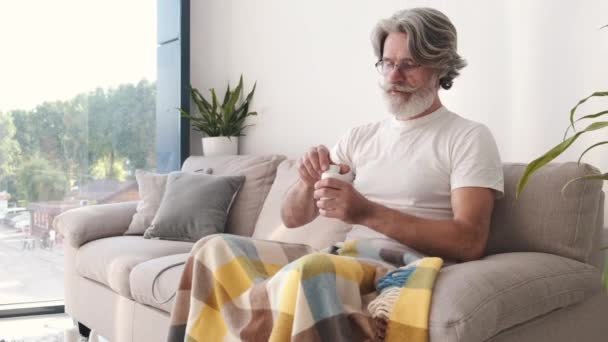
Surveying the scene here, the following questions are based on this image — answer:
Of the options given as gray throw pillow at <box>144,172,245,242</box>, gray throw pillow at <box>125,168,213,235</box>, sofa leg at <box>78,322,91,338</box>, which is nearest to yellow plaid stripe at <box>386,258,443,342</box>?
gray throw pillow at <box>144,172,245,242</box>

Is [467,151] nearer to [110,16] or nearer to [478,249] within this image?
[478,249]

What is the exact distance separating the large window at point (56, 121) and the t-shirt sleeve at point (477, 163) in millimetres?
2800

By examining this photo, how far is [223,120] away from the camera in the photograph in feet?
12.3

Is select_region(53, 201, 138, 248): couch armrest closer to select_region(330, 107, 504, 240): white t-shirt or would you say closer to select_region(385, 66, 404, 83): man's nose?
select_region(330, 107, 504, 240): white t-shirt

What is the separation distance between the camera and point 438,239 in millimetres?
1575

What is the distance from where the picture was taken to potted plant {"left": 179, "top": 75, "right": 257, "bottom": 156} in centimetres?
367

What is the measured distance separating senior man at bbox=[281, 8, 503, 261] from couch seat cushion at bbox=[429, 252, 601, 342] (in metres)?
0.15

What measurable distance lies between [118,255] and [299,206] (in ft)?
3.33

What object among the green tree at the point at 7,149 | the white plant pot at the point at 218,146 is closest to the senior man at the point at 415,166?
the white plant pot at the point at 218,146

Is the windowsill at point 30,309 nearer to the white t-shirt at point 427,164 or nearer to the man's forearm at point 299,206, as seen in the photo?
the man's forearm at point 299,206

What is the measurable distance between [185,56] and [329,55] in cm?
131

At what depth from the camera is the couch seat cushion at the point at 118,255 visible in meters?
2.43

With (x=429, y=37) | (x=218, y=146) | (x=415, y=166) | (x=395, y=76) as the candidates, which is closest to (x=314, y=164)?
(x=415, y=166)

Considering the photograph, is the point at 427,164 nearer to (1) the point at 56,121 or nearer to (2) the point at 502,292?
(2) the point at 502,292
